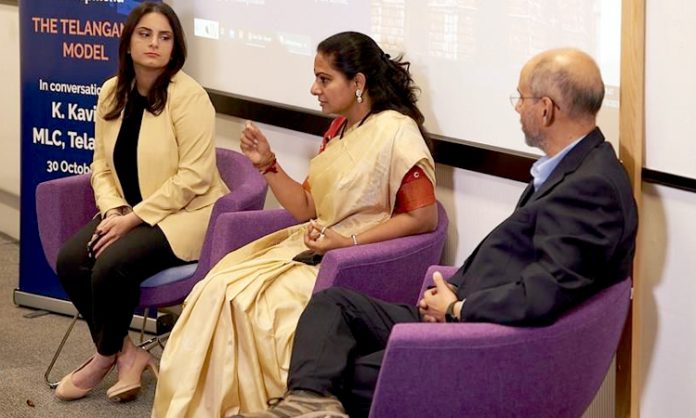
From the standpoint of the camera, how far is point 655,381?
3.32 meters

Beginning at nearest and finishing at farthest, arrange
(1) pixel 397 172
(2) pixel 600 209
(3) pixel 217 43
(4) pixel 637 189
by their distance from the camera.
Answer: (2) pixel 600 209, (4) pixel 637 189, (1) pixel 397 172, (3) pixel 217 43

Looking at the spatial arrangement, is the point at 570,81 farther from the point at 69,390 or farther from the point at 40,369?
the point at 40,369

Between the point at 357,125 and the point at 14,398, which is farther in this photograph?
the point at 14,398

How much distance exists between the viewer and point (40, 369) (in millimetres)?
4555

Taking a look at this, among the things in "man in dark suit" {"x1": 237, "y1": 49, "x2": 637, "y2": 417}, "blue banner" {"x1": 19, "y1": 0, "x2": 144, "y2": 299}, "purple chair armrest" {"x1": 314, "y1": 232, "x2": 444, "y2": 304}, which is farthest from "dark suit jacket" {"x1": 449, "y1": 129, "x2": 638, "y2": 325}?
"blue banner" {"x1": 19, "y1": 0, "x2": 144, "y2": 299}

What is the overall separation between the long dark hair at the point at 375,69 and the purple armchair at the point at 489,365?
1.17 m

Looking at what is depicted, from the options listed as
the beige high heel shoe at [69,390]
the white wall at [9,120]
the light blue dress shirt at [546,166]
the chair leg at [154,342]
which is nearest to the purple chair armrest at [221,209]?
the beige high heel shoe at [69,390]

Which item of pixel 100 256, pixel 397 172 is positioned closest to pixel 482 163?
pixel 397 172

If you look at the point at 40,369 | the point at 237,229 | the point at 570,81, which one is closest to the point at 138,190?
the point at 237,229

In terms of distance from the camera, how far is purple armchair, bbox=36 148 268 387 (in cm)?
415

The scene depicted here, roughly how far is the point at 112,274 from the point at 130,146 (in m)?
0.55

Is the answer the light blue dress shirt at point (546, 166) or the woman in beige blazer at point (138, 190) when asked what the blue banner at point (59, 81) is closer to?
the woman in beige blazer at point (138, 190)

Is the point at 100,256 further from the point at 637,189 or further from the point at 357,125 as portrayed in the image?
the point at 637,189

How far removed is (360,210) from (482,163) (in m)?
0.41
